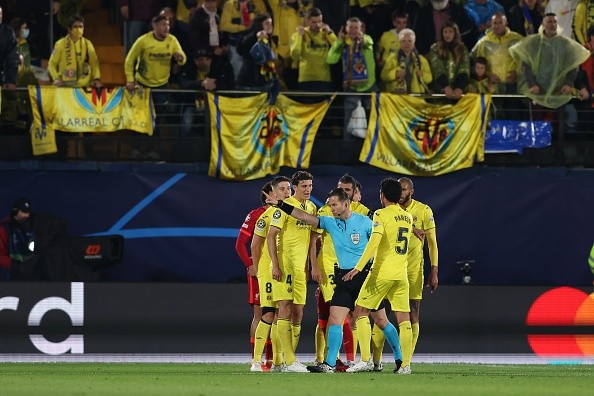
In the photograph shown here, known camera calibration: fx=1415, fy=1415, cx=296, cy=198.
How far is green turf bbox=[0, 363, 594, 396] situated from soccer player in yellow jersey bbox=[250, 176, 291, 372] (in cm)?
40

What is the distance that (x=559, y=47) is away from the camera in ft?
70.1

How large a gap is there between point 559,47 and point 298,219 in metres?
7.82

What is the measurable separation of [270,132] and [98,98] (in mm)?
2660

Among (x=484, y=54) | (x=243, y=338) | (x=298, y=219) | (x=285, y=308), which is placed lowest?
(x=243, y=338)

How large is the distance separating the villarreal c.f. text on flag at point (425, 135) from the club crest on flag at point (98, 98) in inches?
152

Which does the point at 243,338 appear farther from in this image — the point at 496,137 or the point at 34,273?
the point at 496,137

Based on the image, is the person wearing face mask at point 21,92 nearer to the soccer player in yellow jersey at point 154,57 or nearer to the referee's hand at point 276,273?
the soccer player in yellow jersey at point 154,57

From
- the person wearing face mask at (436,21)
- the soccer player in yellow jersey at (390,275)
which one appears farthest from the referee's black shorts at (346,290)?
the person wearing face mask at (436,21)

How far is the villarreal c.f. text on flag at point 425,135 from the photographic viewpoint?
21.8 meters

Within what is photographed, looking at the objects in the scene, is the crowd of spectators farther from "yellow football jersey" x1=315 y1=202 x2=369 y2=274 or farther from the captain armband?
the captain armband

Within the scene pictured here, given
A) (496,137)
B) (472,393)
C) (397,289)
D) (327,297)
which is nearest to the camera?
(472,393)

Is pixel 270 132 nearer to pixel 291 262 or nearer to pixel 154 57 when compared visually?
pixel 154 57

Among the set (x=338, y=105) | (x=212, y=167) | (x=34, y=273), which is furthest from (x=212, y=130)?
(x=34, y=273)

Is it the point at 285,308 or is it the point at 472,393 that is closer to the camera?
the point at 472,393
